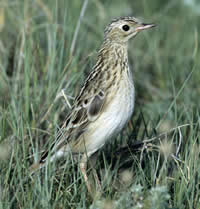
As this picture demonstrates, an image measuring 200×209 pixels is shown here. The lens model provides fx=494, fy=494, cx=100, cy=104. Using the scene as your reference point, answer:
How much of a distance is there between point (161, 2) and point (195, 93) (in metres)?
4.27

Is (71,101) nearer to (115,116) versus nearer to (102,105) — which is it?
(102,105)

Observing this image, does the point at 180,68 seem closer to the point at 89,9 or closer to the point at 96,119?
the point at 89,9

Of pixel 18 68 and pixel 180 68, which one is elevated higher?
pixel 18 68

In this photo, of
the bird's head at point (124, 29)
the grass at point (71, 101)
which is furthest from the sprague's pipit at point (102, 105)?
the grass at point (71, 101)

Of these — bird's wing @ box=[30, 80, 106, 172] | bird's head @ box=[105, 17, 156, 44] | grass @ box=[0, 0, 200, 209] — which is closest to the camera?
grass @ box=[0, 0, 200, 209]

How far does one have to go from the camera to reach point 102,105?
505 cm

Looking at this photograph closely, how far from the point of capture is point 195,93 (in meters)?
6.93

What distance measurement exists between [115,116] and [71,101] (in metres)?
1.21

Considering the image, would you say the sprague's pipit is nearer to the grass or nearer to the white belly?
the white belly

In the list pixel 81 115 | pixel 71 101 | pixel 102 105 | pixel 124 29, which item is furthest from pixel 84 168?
pixel 124 29

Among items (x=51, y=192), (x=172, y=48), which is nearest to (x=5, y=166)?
(x=51, y=192)

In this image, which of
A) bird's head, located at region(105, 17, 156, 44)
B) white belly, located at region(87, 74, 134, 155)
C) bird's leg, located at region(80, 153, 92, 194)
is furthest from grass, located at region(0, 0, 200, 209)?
bird's head, located at region(105, 17, 156, 44)

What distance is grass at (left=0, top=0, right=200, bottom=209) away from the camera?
4.27m

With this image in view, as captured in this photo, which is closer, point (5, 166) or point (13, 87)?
point (5, 166)
